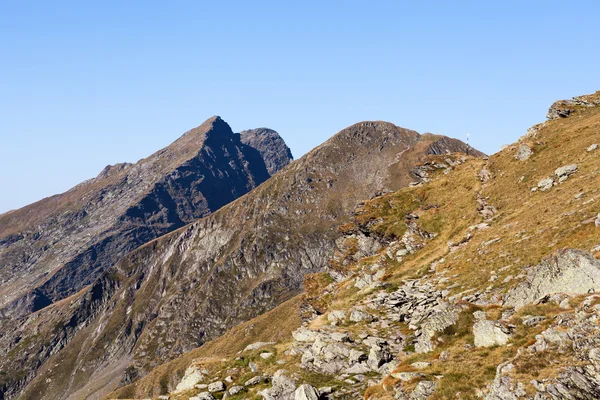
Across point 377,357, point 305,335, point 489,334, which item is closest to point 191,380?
point 305,335

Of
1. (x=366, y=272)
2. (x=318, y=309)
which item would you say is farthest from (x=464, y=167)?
(x=318, y=309)

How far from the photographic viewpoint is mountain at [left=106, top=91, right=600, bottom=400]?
80.1 ft

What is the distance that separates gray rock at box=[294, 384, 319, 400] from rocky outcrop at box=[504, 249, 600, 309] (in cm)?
1713

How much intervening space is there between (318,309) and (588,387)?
2323 inches

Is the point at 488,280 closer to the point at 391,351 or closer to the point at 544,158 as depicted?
the point at 391,351

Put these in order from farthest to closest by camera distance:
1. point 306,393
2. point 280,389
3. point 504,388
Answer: point 280,389 < point 306,393 < point 504,388

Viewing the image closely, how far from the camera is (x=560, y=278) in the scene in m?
32.1

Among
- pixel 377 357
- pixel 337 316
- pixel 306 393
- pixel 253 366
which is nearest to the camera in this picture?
pixel 306 393

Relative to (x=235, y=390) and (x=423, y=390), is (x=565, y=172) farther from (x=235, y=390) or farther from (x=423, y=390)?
(x=235, y=390)

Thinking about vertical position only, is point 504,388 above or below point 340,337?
above

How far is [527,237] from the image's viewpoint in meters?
46.8

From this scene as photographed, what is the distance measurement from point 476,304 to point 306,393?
16.8m

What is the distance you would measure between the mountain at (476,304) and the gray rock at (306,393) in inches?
4.3

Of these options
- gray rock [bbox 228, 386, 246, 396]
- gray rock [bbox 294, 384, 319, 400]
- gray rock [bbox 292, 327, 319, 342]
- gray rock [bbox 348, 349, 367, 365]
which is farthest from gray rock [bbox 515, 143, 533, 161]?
gray rock [bbox 228, 386, 246, 396]
